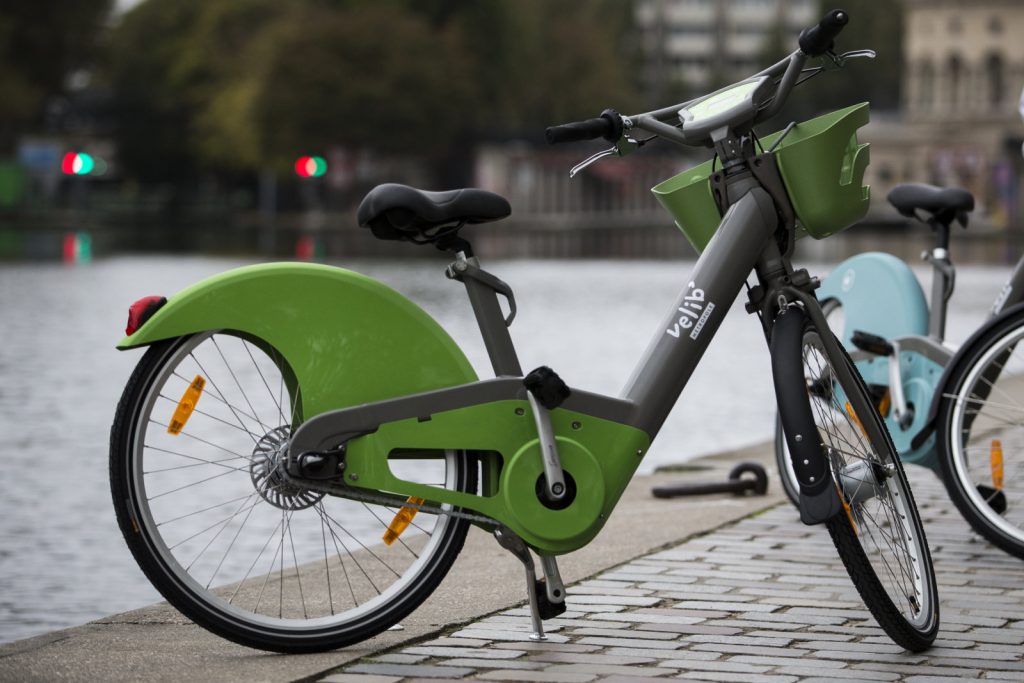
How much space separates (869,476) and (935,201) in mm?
2260

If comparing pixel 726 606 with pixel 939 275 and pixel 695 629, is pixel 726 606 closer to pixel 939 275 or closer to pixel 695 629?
pixel 695 629

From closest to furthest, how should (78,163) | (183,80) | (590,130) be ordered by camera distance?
(590,130)
(78,163)
(183,80)

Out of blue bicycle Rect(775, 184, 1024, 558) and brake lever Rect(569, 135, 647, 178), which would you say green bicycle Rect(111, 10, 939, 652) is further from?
blue bicycle Rect(775, 184, 1024, 558)

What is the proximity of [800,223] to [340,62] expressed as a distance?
77254 millimetres

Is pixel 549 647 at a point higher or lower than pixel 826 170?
lower

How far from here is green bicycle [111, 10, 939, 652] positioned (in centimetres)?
468

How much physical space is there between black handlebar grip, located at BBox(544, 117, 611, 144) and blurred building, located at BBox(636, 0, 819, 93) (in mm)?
175811

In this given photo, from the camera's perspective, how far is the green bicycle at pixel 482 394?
468cm

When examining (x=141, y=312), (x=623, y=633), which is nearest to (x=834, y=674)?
(x=623, y=633)

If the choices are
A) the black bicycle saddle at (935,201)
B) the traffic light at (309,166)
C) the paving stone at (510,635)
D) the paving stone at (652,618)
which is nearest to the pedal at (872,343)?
the black bicycle saddle at (935,201)

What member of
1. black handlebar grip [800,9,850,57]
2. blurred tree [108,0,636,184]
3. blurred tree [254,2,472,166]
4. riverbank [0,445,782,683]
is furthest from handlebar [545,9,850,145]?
blurred tree [254,2,472,166]

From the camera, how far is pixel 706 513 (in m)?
7.61

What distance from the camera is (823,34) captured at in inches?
184

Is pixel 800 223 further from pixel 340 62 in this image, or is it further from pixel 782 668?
pixel 340 62
